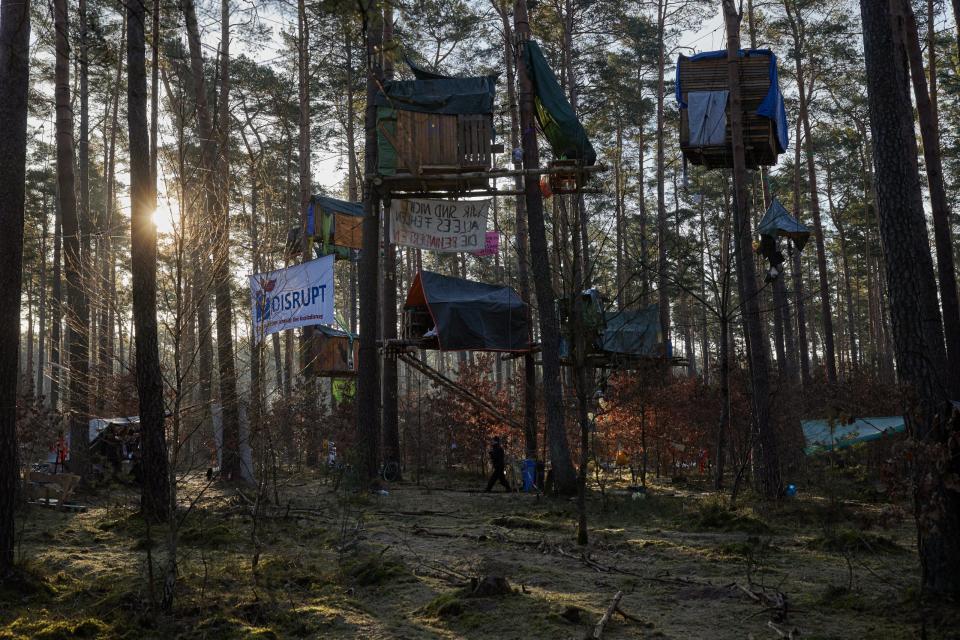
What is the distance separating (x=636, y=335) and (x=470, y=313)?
5.87 metres

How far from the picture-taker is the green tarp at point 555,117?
15.1m

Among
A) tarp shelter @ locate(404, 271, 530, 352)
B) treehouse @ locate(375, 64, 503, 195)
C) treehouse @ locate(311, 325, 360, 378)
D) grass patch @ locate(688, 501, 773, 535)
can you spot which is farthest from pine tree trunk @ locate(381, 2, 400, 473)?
grass patch @ locate(688, 501, 773, 535)

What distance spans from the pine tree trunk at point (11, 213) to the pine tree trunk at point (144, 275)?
8.83ft

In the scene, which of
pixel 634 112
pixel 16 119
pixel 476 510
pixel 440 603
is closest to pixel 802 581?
pixel 440 603

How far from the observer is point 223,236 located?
6.56 metres

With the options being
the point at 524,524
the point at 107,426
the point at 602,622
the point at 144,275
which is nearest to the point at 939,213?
the point at 524,524

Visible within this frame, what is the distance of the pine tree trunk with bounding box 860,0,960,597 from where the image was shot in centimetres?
575

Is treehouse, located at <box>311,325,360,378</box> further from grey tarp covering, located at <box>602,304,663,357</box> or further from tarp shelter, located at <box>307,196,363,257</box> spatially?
grey tarp covering, located at <box>602,304,663,357</box>

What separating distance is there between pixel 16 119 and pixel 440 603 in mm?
5869

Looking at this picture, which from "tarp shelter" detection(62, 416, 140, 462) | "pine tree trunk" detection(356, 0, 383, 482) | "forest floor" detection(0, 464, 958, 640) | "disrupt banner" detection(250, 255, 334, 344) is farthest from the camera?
"tarp shelter" detection(62, 416, 140, 462)

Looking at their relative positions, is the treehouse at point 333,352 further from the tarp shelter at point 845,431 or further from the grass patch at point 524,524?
the tarp shelter at point 845,431

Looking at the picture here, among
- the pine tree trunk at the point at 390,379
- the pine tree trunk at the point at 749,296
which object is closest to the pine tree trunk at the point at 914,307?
the pine tree trunk at the point at 749,296

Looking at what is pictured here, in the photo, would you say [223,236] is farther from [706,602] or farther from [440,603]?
[706,602]

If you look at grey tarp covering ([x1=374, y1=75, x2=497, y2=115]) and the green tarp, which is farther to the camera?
the green tarp
